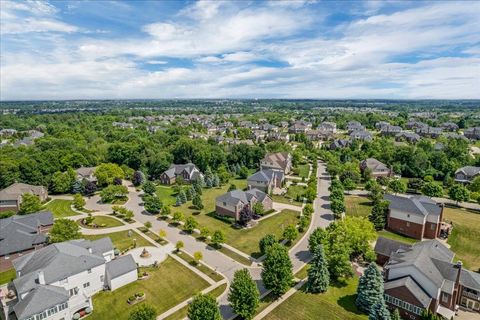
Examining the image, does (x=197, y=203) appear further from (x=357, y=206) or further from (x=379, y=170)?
(x=379, y=170)

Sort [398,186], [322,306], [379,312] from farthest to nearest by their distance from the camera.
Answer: [398,186], [322,306], [379,312]

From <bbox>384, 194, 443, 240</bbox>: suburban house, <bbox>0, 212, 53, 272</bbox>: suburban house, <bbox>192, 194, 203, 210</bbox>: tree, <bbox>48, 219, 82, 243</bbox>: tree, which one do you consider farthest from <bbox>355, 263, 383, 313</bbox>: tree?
<bbox>0, 212, 53, 272</bbox>: suburban house

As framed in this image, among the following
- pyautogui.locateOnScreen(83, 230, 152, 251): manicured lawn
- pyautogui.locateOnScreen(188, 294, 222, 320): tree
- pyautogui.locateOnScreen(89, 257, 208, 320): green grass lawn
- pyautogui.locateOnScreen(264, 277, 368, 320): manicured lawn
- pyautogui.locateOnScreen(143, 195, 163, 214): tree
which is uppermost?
pyautogui.locateOnScreen(188, 294, 222, 320): tree

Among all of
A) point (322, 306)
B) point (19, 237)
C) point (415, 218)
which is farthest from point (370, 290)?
point (19, 237)

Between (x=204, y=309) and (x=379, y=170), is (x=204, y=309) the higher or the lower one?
the higher one

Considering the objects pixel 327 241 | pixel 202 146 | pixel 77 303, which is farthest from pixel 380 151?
pixel 77 303

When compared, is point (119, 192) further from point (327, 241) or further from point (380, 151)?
point (380, 151)

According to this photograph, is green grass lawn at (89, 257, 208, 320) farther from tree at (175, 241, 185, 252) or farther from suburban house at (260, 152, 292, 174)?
suburban house at (260, 152, 292, 174)
